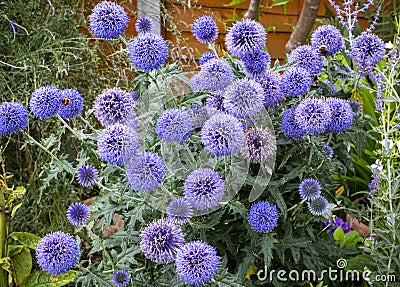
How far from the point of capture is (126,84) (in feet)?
7.07

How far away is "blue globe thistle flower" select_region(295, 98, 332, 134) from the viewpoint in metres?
1.03

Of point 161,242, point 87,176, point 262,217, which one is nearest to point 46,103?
point 87,176

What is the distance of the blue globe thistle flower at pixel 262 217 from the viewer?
1047 millimetres

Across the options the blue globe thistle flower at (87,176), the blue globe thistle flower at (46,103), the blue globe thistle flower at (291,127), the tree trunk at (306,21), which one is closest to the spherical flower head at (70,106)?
the blue globe thistle flower at (46,103)

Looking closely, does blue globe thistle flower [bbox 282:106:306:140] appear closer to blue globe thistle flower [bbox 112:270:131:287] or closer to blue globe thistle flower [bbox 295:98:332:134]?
blue globe thistle flower [bbox 295:98:332:134]

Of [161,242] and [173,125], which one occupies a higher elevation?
[173,125]

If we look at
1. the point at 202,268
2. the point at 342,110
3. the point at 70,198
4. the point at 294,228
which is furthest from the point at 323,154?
the point at 70,198

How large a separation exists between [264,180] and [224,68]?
0.25 meters

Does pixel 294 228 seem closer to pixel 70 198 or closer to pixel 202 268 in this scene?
pixel 202 268

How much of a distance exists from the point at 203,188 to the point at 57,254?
0.30 m

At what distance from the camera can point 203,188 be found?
37.5 inches

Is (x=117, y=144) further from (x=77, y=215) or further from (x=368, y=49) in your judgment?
(x=368, y=49)

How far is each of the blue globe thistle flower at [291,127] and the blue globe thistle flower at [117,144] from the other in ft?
1.05

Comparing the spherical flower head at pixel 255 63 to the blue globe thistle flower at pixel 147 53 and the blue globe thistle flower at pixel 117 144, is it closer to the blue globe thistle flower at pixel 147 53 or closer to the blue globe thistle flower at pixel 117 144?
the blue globe thistle flower at pixel 147 53
